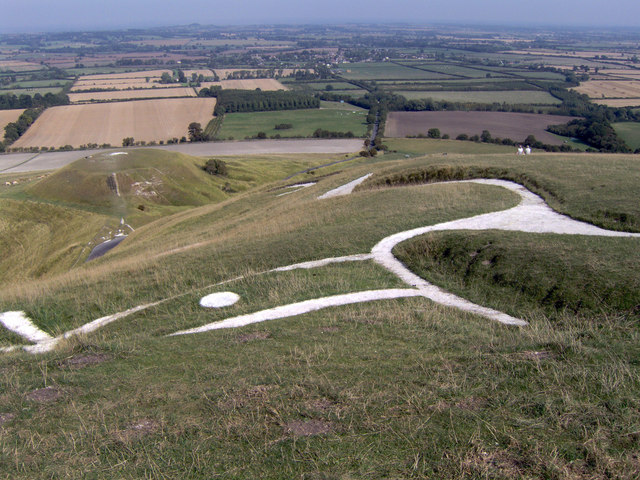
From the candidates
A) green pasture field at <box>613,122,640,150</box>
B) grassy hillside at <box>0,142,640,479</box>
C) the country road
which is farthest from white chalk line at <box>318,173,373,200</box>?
green pasture field at <box>613,122,640,150</box>

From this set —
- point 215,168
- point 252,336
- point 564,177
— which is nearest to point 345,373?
point 252,336

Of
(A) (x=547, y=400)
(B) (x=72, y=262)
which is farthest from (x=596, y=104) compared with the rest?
(A) (x=547, y=400)

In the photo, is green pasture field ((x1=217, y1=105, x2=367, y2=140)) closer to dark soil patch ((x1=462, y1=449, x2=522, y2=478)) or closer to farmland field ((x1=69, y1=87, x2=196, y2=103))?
farmland field ((x1=69, y1=87, x2=196, y2=103))

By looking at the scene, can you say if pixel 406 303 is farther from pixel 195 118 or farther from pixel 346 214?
pixel 195 118

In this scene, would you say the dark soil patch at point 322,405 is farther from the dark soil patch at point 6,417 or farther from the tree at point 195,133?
the tree at point 195,133

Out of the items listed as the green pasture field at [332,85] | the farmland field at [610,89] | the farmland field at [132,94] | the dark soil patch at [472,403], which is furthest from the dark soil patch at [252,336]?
the green pasture field at [332,85]
